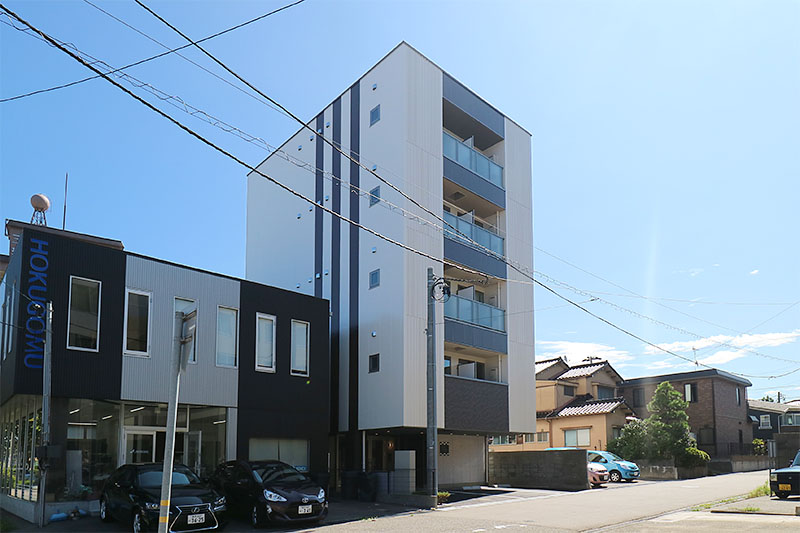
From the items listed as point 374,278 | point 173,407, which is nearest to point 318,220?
point 374,278

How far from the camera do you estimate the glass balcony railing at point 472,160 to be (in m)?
27.5

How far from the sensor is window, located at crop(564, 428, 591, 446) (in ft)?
135

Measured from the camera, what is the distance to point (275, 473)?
17.3 m

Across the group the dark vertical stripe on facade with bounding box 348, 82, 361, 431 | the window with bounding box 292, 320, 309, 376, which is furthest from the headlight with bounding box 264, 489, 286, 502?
the dark vertical stripe on facade with bounding box 348, 82, 361, 431

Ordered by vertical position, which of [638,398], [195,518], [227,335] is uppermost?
[227,335]

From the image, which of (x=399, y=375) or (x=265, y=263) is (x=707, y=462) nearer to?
(x=399, y=375)

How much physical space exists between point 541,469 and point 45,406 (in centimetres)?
1872

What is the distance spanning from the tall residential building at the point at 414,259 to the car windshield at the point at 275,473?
254 inches

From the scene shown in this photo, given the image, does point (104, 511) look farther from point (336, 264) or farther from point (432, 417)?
point (336, 264)

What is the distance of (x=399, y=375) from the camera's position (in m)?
24.2

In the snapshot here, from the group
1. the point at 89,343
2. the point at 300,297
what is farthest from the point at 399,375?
the point at 89,343

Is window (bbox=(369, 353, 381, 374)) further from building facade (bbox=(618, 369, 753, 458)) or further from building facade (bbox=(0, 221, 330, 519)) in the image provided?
building facade (bbox=(618, 369, 753, 458))

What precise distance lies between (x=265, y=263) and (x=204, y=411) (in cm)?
1269

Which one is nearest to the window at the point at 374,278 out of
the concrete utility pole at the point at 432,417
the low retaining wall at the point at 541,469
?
the concrete utility pole at the point at 432,417
